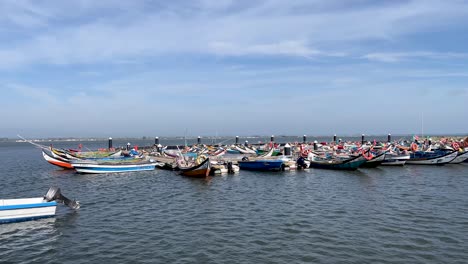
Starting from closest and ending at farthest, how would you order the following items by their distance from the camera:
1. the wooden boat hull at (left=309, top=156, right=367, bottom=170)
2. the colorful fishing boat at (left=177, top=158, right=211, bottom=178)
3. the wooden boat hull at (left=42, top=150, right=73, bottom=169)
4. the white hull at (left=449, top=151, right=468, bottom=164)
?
the colorful fishing boat at (left=177, top=158, right=211, bottom=178) → the wooden boat hull at (left=309, top=156, right=367, bottom=170) → the wooden boat hull at (left=42, top=150, right=73, bottom=169) → the white hull at (left=449, top=151, right=468, bottom=164)

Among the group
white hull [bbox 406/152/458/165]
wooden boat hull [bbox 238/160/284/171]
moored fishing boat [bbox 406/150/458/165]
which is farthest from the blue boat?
white hull [bbox 406/152/458/165]

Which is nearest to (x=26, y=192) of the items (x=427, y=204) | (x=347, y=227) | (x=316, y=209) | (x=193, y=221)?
(x=193, y=221)

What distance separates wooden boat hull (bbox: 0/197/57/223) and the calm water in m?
0.42

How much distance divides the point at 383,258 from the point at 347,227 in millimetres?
4103

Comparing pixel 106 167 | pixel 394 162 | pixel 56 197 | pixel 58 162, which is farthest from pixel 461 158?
pixel 58 162

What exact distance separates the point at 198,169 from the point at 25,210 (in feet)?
61.0

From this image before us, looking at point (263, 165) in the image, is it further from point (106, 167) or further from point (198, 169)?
point (106, 167)

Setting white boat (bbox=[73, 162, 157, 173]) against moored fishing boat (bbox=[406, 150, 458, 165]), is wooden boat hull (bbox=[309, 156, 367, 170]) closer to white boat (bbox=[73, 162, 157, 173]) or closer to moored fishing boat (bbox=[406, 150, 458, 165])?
moored fishing boat (bbox=[406, 150, 458, 165])

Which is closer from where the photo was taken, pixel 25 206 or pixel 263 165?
pixel 25 206

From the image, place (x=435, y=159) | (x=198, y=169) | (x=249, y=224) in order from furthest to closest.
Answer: (x=435, y=159) < (x=198, y=169) < (x=249, y=224)

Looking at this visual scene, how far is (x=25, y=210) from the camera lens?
1928 centimetres

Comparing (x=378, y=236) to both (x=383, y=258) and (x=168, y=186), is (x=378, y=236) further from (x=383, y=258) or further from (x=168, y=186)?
(x=168, y=186)

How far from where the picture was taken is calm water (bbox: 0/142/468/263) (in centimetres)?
1434

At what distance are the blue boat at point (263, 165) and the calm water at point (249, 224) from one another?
8903mm
